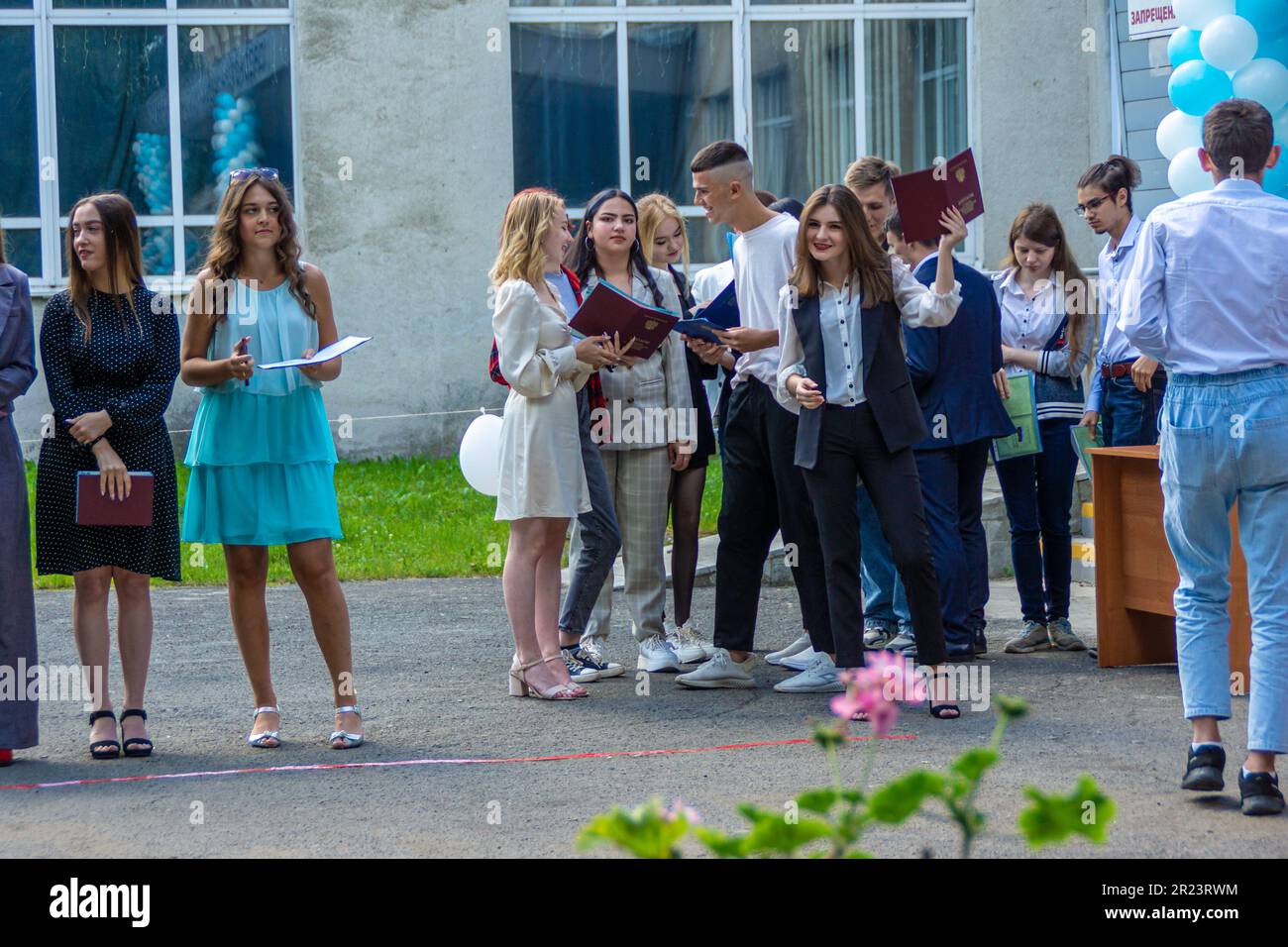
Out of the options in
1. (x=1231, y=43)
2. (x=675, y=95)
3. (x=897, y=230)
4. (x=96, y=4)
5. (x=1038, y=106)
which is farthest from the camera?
(x=675, y=95)

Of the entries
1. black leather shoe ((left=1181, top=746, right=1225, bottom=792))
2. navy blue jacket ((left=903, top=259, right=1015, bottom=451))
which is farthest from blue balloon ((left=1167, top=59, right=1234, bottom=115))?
black leather shoe ((left=1181, top=746, right=1225, bottom=792))

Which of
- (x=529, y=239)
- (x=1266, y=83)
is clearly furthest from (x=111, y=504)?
(x=1266, y=83)

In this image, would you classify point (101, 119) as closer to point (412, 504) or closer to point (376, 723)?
point (412, 504)

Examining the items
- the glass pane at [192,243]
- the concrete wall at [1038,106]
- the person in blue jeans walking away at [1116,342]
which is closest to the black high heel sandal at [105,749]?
the person in blue jeans walking away at [1116,342]

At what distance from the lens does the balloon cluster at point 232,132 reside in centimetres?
1531

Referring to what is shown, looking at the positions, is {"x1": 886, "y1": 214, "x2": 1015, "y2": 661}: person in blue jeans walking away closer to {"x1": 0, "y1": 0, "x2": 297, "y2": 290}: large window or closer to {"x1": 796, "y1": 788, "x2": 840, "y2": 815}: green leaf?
{"x1": 796, "y1": 788, "x2": 840, "y2": 815}: green leaf

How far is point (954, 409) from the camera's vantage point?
7316 mm

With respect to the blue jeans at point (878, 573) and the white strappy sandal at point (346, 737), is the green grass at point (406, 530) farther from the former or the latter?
the white strappy sandal at point (346, 737)

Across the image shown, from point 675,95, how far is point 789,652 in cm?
939

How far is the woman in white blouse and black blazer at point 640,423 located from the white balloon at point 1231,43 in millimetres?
4340

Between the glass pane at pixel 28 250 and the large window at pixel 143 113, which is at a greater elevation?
the large window at pixel 143 113

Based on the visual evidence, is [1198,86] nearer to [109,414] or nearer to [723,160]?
[723,160]

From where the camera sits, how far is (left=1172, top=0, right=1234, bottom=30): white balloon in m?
9.86

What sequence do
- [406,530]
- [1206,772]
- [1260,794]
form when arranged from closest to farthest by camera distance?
1. [1260,794]
2. [1206,772]
3. [406,530]
